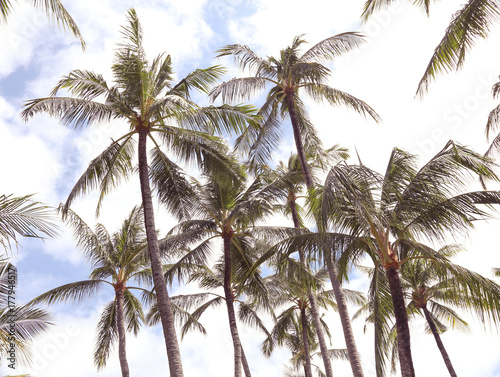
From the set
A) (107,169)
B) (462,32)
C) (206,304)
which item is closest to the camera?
(462,32)

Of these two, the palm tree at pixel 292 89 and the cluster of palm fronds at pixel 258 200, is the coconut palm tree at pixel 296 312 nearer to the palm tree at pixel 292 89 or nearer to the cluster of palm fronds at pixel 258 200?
the cluster of palm fronds at pixel 258 200

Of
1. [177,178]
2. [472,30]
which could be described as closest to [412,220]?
[472,30]

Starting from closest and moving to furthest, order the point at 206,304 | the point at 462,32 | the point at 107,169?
the point at 462,32 < the point at 107,169 < the point at 206,304

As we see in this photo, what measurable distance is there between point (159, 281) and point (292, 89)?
7.49 metres

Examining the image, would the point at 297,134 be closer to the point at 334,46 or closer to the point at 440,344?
the point at 334,46

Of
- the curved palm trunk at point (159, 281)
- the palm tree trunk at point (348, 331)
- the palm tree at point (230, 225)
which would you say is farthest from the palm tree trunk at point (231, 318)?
the curved palm trunk at point (159, 281)

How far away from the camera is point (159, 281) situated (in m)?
11.0

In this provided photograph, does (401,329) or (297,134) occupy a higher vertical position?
(297,134)

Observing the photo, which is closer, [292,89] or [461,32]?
[461,32]

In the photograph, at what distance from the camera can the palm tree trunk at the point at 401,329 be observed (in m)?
9.22

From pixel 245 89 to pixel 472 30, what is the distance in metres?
7.53

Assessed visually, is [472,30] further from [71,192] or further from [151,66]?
[71,192]

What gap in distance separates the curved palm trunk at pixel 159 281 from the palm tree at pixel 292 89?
3615 millimetres

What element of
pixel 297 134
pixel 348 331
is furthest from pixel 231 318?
pixel 297 134
